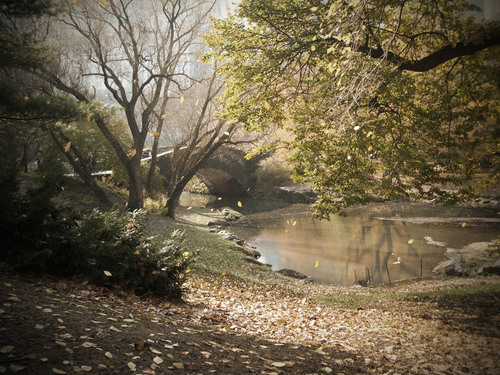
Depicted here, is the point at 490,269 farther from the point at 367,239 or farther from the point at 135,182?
the point at 135,182

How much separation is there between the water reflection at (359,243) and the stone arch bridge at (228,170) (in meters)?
11.4

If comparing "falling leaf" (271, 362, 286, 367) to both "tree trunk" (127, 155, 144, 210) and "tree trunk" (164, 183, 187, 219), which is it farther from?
"tree trunk" (164, 183, 187, 219)

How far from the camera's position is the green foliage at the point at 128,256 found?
5117 millimetres

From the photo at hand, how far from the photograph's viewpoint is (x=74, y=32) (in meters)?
14.8

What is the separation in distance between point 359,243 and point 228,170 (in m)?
20.0

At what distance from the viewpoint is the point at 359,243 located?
15.6 meters

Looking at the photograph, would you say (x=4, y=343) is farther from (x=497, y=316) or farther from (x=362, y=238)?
(x=362, y=238)

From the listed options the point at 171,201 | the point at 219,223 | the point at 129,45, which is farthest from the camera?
the point at 219,223

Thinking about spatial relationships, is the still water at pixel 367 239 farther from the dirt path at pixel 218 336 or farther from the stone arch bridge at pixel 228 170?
the stone arch bridge at pixel 228 170

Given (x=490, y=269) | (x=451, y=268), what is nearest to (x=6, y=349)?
(x=451, y=268)

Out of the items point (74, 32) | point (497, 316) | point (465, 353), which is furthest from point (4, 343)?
point (74, 32)

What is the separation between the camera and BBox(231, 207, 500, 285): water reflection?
1209 cm

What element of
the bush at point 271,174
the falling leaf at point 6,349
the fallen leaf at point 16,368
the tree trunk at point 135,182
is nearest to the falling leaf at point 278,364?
the fallen leaf at point 16,368

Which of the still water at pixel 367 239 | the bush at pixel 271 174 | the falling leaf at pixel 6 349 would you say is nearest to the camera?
the falling leaf at pixel 6 349
